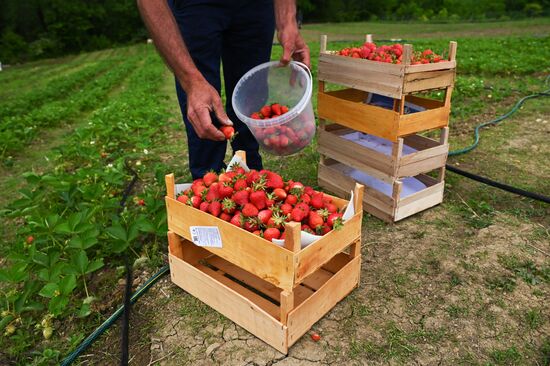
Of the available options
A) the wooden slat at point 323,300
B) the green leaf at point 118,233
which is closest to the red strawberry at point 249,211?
the wooden slat at point 323,300

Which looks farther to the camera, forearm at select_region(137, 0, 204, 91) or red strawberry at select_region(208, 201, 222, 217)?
forearm at select_region(137, 0, 204, 91)

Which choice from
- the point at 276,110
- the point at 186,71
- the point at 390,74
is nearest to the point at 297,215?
the point at 276,110

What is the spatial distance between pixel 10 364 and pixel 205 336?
93cm

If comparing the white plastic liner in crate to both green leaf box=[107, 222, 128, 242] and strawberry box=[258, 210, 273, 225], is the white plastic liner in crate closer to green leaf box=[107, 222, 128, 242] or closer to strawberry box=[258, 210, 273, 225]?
strawberry box=[258, 210, 273, 225]

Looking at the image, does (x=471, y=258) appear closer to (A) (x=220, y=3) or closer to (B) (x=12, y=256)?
(A) (x=220, y=3)

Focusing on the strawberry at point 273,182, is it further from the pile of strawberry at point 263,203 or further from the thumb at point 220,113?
the thumb at point 220,113

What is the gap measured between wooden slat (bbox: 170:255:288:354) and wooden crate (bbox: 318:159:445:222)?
1282mm

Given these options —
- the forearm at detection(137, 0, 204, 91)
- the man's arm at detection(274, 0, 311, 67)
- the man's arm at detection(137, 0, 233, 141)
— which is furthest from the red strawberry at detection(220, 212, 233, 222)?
the man's arm at detection(274, 0, 311, 67)

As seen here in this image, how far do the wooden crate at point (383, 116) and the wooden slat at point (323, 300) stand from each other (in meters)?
0.97

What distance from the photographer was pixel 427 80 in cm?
264

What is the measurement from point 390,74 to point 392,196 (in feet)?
2.58

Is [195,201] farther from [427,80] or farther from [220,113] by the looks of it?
[427,80]

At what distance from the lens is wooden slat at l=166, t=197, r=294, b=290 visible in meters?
1.72

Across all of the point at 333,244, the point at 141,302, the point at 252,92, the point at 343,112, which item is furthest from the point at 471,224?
the point at 141,302
